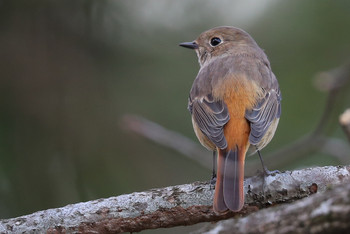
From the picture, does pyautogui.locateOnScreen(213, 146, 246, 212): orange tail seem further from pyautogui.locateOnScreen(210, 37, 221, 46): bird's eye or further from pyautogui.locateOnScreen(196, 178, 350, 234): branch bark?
pyautogui.locateOnScreen(210, 37, 221, 46): bird's eye

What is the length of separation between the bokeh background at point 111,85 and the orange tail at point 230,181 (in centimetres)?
178

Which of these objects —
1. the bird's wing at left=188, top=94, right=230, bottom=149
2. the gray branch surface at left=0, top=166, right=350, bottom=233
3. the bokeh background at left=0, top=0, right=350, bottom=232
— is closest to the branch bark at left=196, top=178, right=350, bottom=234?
the gray branch surface at left=0, top=166, right=350, bottom=233

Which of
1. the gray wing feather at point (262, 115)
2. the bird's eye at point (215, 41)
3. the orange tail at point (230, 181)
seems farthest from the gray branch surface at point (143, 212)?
the bird's eye at point (215, 41)

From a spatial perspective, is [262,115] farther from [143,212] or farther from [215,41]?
[215,41]

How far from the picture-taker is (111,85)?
250 inches

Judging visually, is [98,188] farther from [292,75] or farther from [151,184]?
[292,75]

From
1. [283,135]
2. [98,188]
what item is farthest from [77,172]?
[283,135]

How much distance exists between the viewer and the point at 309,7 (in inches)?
260

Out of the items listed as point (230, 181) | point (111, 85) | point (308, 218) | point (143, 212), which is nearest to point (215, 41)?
point (111, 85)

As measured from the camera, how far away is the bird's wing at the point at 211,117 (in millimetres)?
3961

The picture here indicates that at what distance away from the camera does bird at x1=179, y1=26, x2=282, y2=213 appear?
11.8ft

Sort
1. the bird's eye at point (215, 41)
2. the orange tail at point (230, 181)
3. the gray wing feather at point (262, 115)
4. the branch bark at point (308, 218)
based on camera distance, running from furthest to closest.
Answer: the bird's eye at point (215, 41) < the gray wing feather at point (262, 115) < the orange tail at point (230, 181) < the branch bark at point (308, 218)

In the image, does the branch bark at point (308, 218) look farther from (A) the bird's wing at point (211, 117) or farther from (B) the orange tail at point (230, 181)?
(A) the bird's wing at point (211, 117)

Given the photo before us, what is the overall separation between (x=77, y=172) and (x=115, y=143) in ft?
2.93
